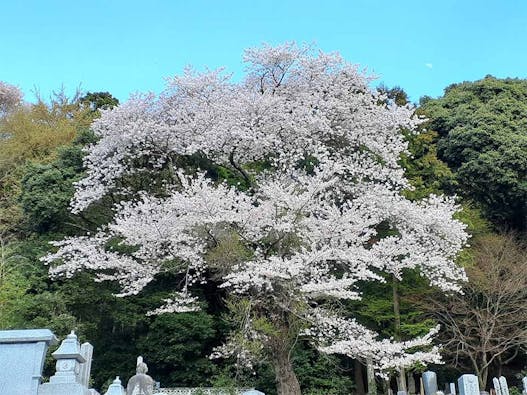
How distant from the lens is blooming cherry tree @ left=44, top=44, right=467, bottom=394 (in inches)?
427

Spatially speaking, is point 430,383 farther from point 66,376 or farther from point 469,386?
point 66,376

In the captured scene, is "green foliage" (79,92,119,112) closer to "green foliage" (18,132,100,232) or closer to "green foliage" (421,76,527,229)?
"green foliage" (18,132,100,232)

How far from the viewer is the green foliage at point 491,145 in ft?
56.3

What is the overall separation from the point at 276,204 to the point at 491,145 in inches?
383

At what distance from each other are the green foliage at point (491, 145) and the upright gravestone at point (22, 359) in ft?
47.8

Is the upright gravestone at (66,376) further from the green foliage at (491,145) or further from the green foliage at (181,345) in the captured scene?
the green foliage at (491,145)

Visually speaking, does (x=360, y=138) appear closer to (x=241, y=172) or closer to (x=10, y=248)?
(x=241, y=172)

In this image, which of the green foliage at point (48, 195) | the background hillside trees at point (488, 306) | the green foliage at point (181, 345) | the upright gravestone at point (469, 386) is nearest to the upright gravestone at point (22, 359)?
the upright gravestone at point (469, 386)

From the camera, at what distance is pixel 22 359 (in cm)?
553

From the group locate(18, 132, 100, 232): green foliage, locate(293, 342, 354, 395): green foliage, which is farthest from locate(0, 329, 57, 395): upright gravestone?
locate(293, 342, 354, 395): green foliage

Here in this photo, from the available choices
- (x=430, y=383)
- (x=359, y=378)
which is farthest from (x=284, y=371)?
(x=359, y=378)

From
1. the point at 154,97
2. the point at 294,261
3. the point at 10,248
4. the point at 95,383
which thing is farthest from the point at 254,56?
the point at 95,383

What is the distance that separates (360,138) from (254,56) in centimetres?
327

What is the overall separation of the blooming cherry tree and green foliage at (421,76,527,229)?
4.10 m
